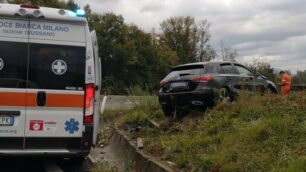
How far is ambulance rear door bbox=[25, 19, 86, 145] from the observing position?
7.95 metres

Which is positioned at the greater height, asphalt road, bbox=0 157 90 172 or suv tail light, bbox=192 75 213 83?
suv tail light, bbox=192 75 213 83

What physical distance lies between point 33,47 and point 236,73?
634cm

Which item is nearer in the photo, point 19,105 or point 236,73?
point 19,105

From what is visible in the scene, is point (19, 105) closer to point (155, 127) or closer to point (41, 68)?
point (41, 68)

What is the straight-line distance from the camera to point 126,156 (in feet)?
34.5

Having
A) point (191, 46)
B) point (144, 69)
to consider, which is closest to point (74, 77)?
point (144, 69)

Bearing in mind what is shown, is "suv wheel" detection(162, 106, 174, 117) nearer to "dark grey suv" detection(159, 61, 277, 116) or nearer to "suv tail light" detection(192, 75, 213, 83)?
"dark grey suv" detection(159, 61, 277, 116)

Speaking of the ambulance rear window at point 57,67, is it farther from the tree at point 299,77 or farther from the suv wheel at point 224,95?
the tree at point 299,77

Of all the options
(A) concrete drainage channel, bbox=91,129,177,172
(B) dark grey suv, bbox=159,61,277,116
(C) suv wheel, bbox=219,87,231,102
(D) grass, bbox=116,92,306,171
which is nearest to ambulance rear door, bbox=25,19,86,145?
(A) concrete drainage channel, bbox=91,129,177,172

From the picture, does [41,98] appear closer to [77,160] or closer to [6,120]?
[6,120]

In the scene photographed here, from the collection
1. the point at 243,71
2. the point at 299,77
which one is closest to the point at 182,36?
the point at 299,77

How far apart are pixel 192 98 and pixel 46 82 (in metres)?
4.59

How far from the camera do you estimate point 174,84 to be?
12359mm

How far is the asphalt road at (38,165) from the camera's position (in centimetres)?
938
